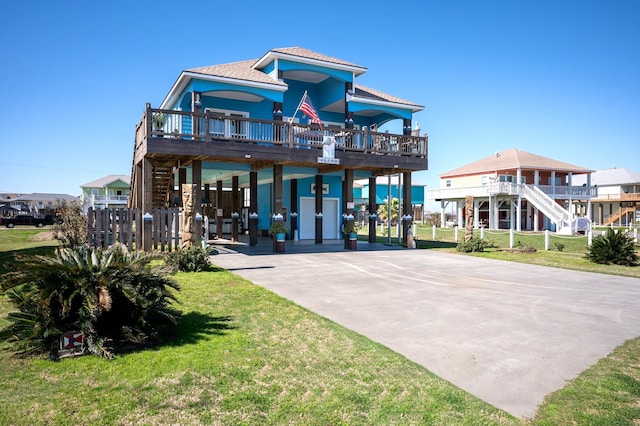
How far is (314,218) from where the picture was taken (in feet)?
78.6

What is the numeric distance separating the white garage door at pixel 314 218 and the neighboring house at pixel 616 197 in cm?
3897

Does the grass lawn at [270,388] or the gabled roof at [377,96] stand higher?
the gabled roof at [377,96]

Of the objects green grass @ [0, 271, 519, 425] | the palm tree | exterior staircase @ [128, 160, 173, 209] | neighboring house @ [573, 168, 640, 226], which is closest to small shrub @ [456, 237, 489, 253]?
exterior staircase @ [128, 160, 173, 209]

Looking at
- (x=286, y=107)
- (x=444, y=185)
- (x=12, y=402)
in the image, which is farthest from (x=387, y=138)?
(x=444, y=185)

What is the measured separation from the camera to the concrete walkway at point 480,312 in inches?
192

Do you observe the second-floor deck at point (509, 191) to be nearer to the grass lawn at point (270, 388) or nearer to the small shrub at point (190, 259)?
the small shrub at point (190, 259)

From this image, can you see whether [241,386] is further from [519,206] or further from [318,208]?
[519,206]

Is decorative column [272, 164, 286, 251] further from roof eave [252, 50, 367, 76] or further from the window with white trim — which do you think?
roof eave [252, 50, 367, 76]

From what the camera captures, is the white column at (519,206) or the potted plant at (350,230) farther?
the white column at (519,206)

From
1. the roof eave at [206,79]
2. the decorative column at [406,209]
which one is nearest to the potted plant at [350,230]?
the decorative column at [406,209]

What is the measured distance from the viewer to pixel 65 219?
16.1 metres

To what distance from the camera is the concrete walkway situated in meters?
4.88

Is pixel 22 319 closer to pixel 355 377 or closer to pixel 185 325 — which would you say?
pixel 185 325

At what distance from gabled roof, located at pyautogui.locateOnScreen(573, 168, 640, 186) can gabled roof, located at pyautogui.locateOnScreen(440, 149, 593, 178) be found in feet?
46.9
